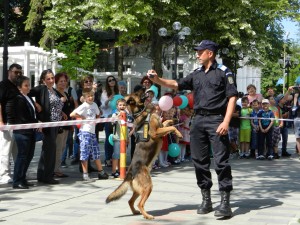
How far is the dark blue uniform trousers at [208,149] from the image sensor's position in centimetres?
687

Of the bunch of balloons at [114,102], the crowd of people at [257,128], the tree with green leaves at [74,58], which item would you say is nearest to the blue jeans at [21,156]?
the bunch of balloons at [114,102]

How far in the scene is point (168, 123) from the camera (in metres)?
7.98

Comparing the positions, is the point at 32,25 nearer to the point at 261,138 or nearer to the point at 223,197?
the point at 261,138

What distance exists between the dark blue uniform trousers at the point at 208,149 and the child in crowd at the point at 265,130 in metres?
7.43

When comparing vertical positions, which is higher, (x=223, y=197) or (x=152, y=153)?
(x=152, y=153)

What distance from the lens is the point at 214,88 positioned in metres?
6.89

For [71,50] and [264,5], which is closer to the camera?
[71,50]

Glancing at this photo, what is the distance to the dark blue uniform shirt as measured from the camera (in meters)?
6.88

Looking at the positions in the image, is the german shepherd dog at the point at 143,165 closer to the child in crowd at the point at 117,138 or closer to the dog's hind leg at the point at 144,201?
the dog's hind leg at the point at 144,201

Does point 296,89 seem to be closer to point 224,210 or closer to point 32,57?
point 224,210

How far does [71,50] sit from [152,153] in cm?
1189

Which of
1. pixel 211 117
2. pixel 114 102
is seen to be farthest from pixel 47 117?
pixel 211 117

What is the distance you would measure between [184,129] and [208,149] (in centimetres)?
633

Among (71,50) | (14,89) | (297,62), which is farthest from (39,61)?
(297,62)
